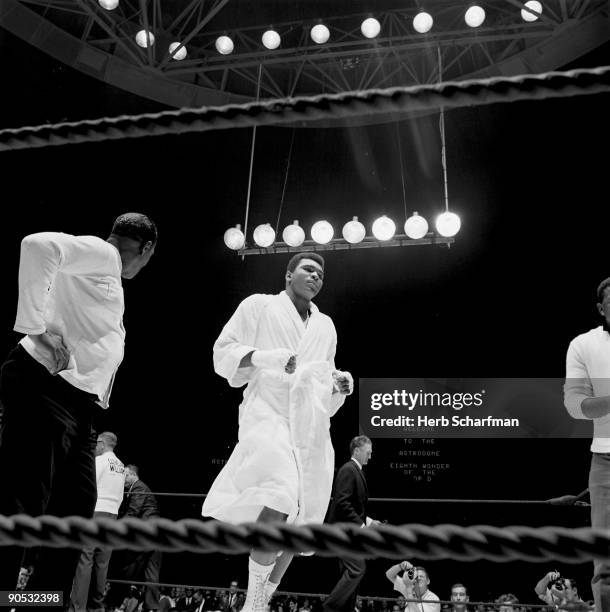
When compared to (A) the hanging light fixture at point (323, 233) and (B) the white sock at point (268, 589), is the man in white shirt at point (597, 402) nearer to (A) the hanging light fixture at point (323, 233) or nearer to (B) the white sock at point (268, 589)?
(B) the white sock at point (268, 589)

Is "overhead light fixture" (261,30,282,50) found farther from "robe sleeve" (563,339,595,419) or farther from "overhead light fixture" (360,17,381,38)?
"robe sleeve" (563,339,595,419)

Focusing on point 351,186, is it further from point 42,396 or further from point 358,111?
point 358,111

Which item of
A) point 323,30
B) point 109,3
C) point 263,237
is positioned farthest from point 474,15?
point 109,3

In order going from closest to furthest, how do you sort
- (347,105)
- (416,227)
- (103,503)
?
(347,105), (103,503), (416,227)

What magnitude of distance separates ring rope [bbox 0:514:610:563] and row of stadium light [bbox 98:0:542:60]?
5.57 meters

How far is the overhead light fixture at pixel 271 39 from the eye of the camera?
604 cm

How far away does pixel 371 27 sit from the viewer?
19.1 ft

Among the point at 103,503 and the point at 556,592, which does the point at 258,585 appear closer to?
the point at 103,503

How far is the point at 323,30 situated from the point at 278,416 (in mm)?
4555

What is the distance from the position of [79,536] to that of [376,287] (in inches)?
286

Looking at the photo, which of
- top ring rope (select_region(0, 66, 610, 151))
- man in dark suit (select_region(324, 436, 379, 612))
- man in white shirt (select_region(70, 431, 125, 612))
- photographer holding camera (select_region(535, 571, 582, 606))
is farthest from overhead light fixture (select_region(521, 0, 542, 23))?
top ring rope (select_region(0, 66, 610, 151))

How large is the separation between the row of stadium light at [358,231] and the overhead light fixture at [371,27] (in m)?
1.43

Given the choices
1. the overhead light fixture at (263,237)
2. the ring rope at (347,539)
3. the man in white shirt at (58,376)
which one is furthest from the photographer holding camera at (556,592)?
the ring rope at (347,539)

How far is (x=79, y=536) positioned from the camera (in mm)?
619
